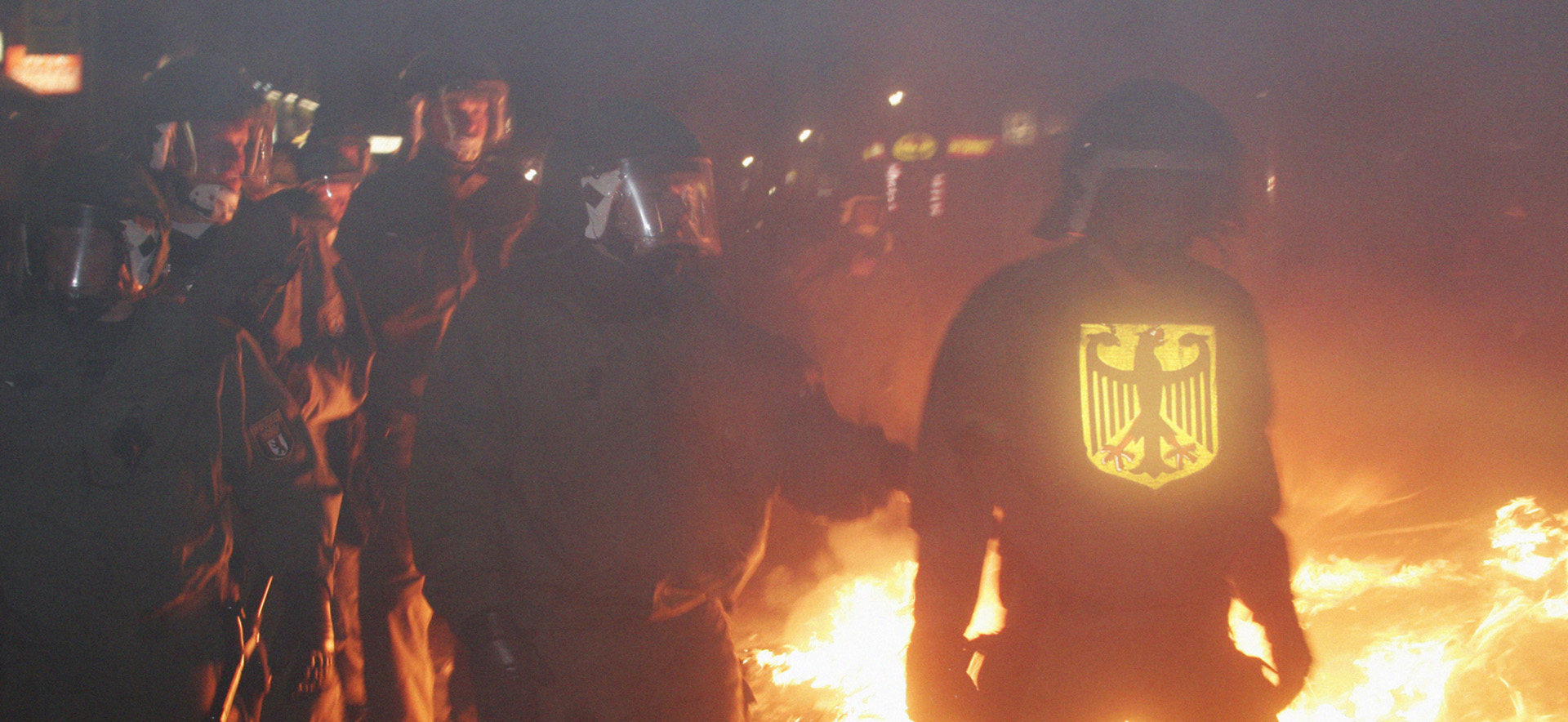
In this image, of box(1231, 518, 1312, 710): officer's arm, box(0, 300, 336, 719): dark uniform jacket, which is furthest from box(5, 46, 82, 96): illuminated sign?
box(1231, 518, 1312, 710): officer's arm

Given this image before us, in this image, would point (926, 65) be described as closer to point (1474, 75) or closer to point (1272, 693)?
point (1474, 75)

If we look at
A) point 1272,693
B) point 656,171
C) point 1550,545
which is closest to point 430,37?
point 656,171

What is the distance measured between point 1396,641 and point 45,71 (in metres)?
6.42

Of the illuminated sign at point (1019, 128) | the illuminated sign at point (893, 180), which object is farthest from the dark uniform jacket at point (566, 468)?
the illuminated sign at point (1019, 128)

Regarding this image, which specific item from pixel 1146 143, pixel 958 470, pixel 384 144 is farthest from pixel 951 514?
pixel 384 144

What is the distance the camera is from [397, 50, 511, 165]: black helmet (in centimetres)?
364

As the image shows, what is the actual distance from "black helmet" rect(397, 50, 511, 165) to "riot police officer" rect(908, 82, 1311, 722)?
235 centimetres

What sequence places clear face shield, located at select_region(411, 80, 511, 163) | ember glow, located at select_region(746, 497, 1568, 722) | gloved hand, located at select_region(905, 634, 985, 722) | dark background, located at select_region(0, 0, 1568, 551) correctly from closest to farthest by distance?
1. gloved hand, located at select_region(905, 634, 985, 722)
2. clear face shield, located at select_region(411, 80, 511, 163)
3. ember glow, located at select_region(746, 497, 1568, 722)
4. dark background, located at select_region(0, 0, 1568, 551)

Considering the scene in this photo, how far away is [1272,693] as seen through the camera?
220cm

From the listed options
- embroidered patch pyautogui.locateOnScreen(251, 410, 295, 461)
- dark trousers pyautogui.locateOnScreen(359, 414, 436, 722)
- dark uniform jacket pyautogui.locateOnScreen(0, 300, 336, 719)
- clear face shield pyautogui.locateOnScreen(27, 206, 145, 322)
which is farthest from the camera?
dark trousers pyautogui.locateOnScreen(359, 414, 436, 722)

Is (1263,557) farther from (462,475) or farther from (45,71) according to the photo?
(45,71)

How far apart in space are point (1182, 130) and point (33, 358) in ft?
9.56

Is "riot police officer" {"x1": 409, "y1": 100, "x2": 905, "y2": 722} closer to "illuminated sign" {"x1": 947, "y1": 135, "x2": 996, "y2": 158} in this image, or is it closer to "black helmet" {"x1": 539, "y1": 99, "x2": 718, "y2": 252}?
"black helmet" {"x1": 539, "y1": 99, "x2": 718, "y2": 252}

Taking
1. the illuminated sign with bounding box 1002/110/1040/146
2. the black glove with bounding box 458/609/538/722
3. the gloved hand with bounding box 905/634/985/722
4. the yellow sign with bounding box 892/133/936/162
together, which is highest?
the illuminated sign with bounding box 1002/110/1040/146
